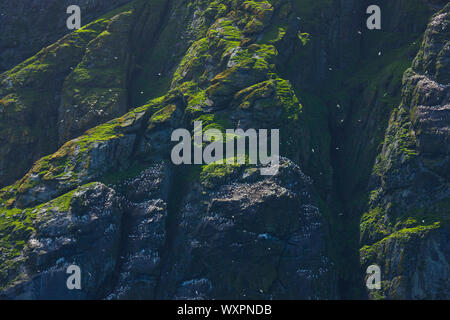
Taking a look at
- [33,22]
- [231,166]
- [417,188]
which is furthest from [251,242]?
[33,22]

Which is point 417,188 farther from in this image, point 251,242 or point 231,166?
point 231,166

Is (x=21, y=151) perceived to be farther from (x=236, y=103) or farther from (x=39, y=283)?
(x=236, y=103)

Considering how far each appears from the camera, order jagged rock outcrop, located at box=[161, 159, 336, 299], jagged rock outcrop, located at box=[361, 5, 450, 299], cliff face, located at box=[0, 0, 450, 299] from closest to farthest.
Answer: jagged rock outcrop, located at box=[361, 5, 450, 299], jagged rock outcrop, located at box=[161, 159, 336, 299], cliff face, located at box=[0, 0, 450, 299]

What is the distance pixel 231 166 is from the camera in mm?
53531

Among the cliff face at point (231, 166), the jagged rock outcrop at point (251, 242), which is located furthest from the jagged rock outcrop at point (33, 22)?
the jagged rock outcrop at point (251, 242)

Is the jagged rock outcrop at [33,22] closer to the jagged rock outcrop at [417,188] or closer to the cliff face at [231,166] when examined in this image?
the cliff face at [231,166]

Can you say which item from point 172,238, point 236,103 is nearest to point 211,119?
point 236,103

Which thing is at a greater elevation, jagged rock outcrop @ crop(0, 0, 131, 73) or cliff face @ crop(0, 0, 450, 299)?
jagged rock outcrop @ crop(0, 0, 131, 73)

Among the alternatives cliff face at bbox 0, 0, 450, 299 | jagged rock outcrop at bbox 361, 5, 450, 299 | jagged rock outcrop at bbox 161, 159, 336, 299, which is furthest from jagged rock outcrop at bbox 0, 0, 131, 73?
jagged rock outcrop at bbox 361, 5, 450, 299

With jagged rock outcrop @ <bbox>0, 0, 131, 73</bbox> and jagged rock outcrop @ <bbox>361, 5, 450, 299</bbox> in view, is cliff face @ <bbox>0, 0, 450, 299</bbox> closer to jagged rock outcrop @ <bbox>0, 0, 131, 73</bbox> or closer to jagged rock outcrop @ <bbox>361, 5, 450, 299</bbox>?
jagged rock outcrop @ <bbox>361, 5, 450, 299</bbox>

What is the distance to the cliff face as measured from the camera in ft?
162

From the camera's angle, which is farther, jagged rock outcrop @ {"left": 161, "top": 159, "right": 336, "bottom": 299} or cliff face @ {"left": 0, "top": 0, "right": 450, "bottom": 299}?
cliff face @ {"left": 0, "top": 0, "right": 450, "bottom": 299}

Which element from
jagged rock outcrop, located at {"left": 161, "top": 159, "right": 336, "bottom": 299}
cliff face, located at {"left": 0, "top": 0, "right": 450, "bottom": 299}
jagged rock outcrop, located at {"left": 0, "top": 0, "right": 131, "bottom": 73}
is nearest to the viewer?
jagged rock outcrop, located at {"left": 161, "top": 159, "right": 336, "bottom": 299}

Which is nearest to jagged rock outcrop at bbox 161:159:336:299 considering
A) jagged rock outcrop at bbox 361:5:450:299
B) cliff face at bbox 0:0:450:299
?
cliff face at bbox 0:0:450:299
